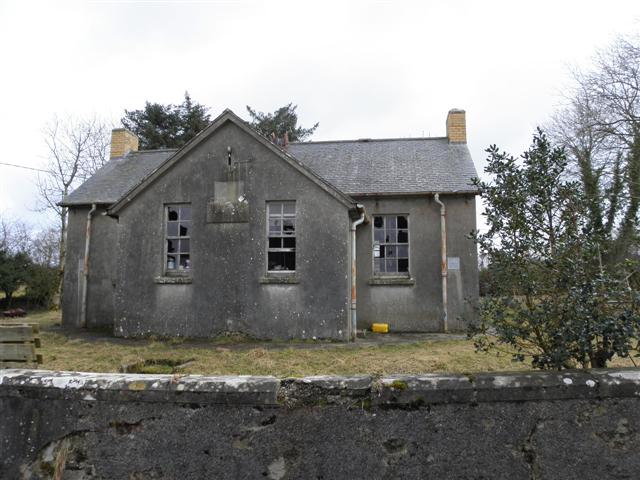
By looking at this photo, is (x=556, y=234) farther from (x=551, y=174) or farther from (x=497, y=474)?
(x=497, y=474)

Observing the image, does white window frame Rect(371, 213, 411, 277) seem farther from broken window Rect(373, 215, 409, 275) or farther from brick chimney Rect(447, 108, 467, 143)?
brick chimney Rect(447, 108, 467, 143)

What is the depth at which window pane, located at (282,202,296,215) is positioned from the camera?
12130 millimetres

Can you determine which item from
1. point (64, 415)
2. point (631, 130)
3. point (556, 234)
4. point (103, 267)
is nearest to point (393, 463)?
point (64, 415)

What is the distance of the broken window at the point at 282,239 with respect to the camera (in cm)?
1201

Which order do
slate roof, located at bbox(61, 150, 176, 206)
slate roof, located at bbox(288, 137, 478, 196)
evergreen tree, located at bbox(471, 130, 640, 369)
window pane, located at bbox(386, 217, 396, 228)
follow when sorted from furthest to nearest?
slate roof, located at bbox(61, 150, 176, 206), window pane, located at bbox(386, 217, 396, 228), slate roof, located at bbox(288, 137, 478, 196), evergreen tree, located at bbox(471, 130, 640, 369)

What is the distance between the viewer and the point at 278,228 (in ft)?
39.6

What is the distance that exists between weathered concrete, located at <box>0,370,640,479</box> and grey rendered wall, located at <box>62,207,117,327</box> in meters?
13.8

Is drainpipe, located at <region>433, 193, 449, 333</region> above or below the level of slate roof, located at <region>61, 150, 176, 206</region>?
below

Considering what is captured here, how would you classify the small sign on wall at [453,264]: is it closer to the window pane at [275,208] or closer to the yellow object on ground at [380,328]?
the yellow object on ground at [380,328]

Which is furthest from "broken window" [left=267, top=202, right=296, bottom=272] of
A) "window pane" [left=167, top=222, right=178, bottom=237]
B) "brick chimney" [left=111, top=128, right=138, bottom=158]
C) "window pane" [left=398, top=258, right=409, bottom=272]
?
"brick chimney" [left=111, top=128, right=138, bottom=158]

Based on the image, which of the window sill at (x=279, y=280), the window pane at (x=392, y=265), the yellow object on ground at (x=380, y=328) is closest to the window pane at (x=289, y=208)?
the window sill at (x=279, y=280)

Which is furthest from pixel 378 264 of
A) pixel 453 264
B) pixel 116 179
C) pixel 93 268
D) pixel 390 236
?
pixel 116 179

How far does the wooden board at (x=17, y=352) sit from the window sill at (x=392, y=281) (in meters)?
10.5

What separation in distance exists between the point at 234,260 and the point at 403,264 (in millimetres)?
5509
